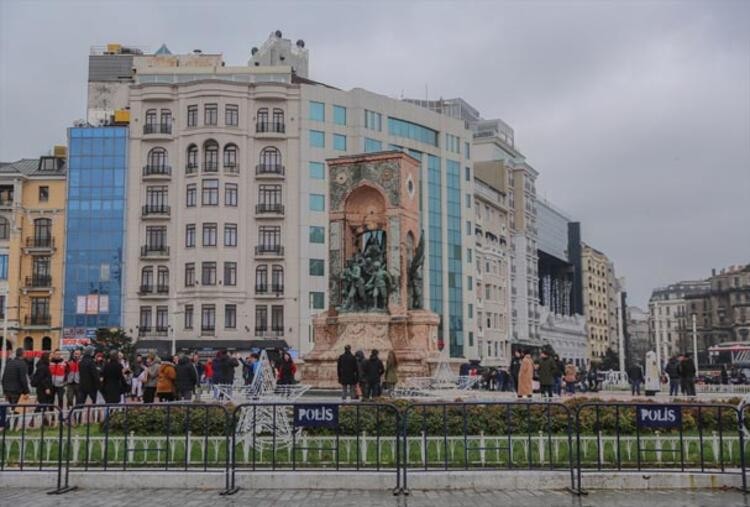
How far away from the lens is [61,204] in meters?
57.9

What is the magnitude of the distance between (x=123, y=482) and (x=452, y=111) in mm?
77621

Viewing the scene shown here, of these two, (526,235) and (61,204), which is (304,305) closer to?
(61,204)

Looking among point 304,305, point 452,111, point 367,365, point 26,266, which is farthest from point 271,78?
point 367,365

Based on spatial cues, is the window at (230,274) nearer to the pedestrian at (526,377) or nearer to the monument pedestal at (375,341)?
the monument pedestal at (375,341)

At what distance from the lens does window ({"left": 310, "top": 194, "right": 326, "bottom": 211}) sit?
5903 cm

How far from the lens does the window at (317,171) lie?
5928 cm

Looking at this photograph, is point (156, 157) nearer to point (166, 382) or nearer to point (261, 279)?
point (261, 279)

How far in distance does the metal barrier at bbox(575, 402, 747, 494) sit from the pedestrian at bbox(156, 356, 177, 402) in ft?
32.8

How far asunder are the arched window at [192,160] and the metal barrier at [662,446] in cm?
4769

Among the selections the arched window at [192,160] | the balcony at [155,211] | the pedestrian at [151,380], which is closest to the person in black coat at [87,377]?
the pedestrian at [151,380]

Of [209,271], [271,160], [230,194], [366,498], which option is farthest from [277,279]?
[366,498]

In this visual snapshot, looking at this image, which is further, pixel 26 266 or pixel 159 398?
pixel 26 266

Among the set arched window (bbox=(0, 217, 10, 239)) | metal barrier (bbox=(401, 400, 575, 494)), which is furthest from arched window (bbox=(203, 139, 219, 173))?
metal barrier (bbox=(401, 400, 575, 494))

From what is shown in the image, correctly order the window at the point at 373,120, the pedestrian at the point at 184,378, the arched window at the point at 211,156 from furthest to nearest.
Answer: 1. the window at the point at 373,120
2. the arched window at the point at 211,156
3. the pedestrian at the point at 184,378
